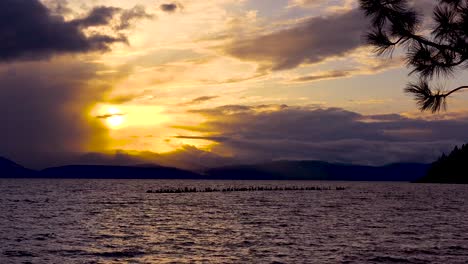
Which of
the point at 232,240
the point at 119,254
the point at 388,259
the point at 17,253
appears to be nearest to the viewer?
the point at 388,259

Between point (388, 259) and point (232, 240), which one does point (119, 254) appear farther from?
point (388, 259)

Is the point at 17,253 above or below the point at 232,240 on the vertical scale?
below

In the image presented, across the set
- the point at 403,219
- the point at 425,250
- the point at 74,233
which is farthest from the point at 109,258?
the point at 403,219

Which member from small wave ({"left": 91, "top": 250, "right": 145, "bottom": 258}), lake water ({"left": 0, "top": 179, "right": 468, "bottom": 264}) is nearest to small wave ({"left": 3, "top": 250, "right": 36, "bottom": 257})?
lake water ({"left": 0, "top": 179, "right": 468, "bottom": 264})

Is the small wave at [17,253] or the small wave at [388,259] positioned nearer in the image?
the small wave at [388,259]

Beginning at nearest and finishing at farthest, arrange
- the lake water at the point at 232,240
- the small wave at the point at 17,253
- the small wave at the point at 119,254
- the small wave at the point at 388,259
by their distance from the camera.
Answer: the small wave at the point at 388,259
the lake water at the point at 232,240
the small wave at the point at 119,254
the small wave at the point at 17,253

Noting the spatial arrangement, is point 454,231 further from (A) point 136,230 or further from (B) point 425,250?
(A) point 136,230

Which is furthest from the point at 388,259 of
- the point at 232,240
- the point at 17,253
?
the point at 17,253

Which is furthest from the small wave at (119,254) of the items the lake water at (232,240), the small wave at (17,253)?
the small wave at (17,253)

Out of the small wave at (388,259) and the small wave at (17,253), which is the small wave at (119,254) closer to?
the small wave at (17,253)

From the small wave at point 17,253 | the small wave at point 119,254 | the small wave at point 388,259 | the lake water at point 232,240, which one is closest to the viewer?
the small wave at point 388,259

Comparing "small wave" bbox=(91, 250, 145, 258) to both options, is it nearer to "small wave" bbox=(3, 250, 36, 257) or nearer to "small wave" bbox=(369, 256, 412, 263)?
"small wave" bbox=(3, 250, 36, 257)

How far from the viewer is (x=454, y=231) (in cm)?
4962

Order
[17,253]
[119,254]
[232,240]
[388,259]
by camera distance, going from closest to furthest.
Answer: [388,259]
[119,254]
[17,253]
[232,240]
